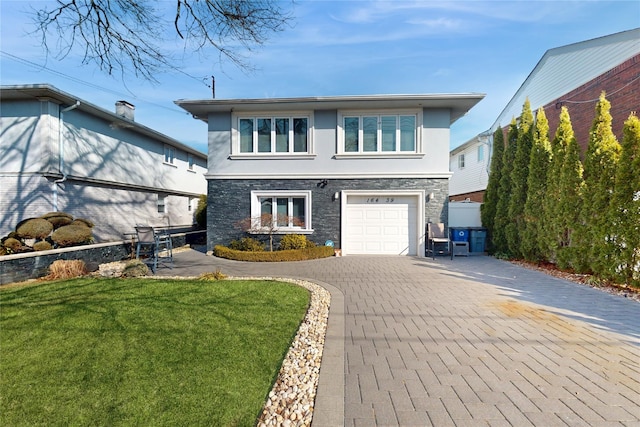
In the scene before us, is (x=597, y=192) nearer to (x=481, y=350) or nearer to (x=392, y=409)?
(x=481, y=350)

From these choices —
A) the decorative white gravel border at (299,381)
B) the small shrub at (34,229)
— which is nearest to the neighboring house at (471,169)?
the decorative white gravel border at (299,381)

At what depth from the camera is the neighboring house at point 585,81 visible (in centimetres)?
998

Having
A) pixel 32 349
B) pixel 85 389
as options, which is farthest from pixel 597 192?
pixel 32 349

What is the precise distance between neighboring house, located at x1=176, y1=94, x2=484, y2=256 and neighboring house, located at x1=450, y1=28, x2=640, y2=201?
17.2ft

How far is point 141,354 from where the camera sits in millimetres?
3166

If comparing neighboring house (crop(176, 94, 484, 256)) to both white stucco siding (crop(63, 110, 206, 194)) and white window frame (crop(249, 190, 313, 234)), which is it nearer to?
white window frame (crop(249, 190, 313, 234))

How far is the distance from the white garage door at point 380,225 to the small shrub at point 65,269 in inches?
316

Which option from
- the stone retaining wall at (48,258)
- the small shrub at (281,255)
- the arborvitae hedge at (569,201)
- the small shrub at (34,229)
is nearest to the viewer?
the stone retaining wall at (48,258)

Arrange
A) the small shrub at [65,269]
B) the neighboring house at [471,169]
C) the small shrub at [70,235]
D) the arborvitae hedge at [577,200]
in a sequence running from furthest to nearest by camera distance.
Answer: the neighboring house at [471,169]
the small shrub at [70,235]
the small shrub at [65,269]
the arborvitae hedge at [577,200]

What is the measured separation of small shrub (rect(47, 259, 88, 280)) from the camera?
704 cm

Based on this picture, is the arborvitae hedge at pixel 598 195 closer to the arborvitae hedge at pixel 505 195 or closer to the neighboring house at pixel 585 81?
the arborvitae hedge at pixel 505 195

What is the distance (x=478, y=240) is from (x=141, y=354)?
A: 1156 centimetres

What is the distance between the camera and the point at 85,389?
2566mm

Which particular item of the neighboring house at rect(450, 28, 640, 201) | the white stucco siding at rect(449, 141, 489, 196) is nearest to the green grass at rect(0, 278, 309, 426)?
the neighboring house at rect(450, 28, 640, 201)
